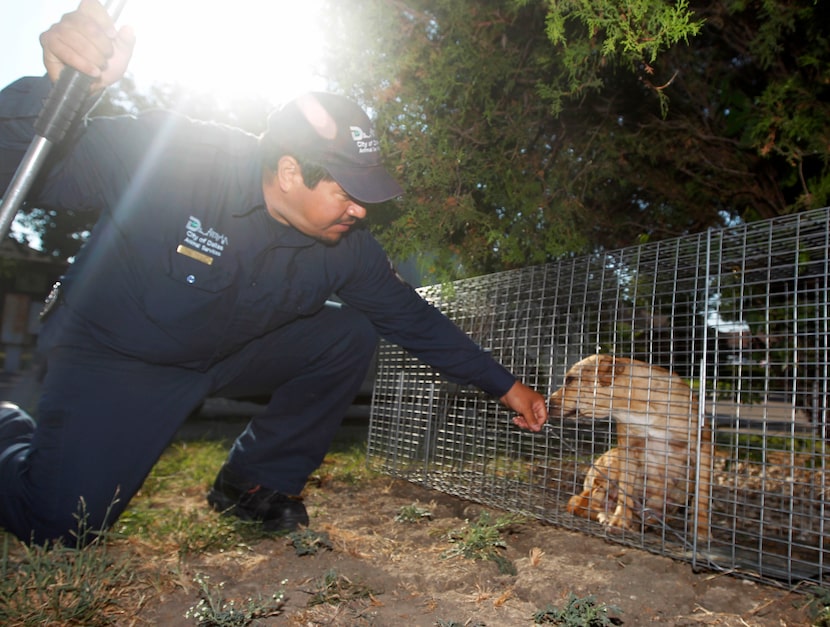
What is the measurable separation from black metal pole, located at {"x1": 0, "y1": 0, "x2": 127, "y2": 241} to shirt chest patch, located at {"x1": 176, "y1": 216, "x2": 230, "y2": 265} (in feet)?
2.44

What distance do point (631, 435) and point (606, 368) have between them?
13.4 inches

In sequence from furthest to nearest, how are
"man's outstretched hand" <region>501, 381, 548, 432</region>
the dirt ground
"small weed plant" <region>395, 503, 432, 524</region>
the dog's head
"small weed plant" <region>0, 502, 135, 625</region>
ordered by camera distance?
"small weed plant" <region>395, 503, 432, 524</region> < the dog's head < "man's outstretched hand" <region>501, 381, 548, 432</region> < the dirt ground < "small weed plant" <region>0, 502, 135, 625</region>

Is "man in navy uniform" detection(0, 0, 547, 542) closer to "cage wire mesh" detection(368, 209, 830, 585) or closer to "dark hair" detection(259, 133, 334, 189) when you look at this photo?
"dark hair" detection(259, 133, 334, 189)

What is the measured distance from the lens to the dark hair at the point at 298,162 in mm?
2260

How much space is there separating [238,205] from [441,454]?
1991 mm

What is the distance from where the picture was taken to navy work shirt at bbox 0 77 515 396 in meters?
2.24

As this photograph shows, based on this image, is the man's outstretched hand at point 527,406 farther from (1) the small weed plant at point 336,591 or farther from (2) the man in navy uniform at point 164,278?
(1) the small weed plant at point 336,591

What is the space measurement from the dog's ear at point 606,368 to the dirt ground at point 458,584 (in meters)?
0.75

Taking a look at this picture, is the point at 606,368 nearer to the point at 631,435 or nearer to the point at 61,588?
the point at 631,435

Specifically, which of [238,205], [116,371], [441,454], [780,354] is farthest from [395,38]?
[780,354]

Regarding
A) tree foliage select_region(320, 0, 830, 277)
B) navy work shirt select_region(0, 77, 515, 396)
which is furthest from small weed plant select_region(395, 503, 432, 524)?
tree foliage select_region(320, 0, 830, 277)

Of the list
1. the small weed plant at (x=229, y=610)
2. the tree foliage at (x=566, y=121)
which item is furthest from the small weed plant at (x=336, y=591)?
the tree foliage at (x=566, y=121)

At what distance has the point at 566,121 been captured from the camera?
3672 mm

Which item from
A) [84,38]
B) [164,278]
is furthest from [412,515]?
[84,38]
